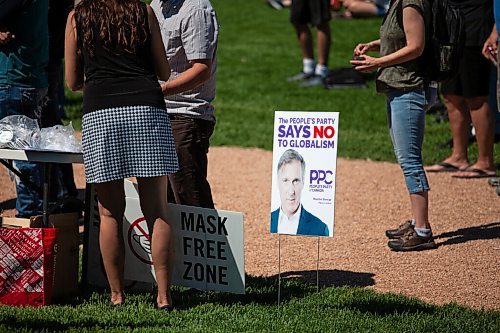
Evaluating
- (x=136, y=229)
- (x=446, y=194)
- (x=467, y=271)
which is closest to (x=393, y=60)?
(x=467, y=271)

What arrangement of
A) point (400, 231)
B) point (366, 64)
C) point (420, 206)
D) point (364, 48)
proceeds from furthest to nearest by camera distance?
point (400, 231), point (420, 206), point (364, 48), point (366, 64)

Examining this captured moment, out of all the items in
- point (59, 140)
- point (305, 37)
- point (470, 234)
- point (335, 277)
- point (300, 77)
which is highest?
point (305, 37)

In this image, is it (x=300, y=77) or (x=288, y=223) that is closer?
(x=288, y=223)

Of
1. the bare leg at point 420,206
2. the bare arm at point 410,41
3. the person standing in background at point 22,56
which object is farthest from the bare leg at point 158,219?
the bare leg at point 420,206

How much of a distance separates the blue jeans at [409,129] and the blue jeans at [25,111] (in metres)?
2.42

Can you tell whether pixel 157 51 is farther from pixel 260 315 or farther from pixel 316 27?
pixel 316 27

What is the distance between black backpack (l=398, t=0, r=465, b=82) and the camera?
22.0 ft

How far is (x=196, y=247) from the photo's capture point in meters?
5.80

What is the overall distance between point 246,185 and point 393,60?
10.6 feet

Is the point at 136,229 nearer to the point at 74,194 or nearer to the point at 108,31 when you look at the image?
the point at 108,31

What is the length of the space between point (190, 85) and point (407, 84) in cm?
186

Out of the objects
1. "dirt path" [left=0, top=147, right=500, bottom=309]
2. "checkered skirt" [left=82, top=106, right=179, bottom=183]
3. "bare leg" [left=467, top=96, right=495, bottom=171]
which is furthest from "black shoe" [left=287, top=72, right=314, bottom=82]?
"checkered skirt" [left=82, top=106, right=179, bottom=183]

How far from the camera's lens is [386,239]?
747 centimetres

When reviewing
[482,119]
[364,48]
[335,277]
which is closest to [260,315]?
[335,277]
